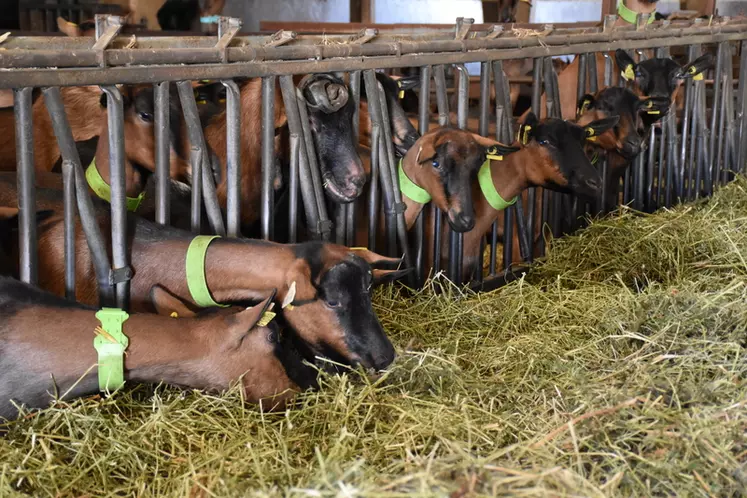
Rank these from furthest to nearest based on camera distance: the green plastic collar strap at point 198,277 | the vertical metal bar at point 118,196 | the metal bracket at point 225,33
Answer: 1. the metal bracket at point 225,33
2. the vertical metal bar at point 118,196
3. the green plastic collar strap at point 198,277

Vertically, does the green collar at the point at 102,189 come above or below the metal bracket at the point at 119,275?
above

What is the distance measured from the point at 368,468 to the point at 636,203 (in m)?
5.58

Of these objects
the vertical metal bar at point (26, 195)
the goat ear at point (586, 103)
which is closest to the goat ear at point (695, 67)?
the goat ear at point (586, 103)

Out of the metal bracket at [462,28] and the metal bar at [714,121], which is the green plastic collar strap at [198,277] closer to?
the metal bracket at [462,28]

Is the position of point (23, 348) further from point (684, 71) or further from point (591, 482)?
point (684, 71)

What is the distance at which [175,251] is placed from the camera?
3914 mm

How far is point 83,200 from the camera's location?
371 centimetres

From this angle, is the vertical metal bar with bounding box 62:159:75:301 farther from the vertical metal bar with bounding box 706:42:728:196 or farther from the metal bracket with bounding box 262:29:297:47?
the vertical metal bar with bounding box 706:42:728:196

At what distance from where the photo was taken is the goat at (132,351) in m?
3.20

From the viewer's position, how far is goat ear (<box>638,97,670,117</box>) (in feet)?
23.0

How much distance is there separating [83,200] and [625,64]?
5064 mm

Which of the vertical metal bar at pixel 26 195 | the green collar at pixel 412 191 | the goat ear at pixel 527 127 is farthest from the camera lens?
the goat ear at pixel 527 127

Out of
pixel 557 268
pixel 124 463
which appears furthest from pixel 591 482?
pixel 557 268

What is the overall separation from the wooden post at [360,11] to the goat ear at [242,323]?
11.9m
